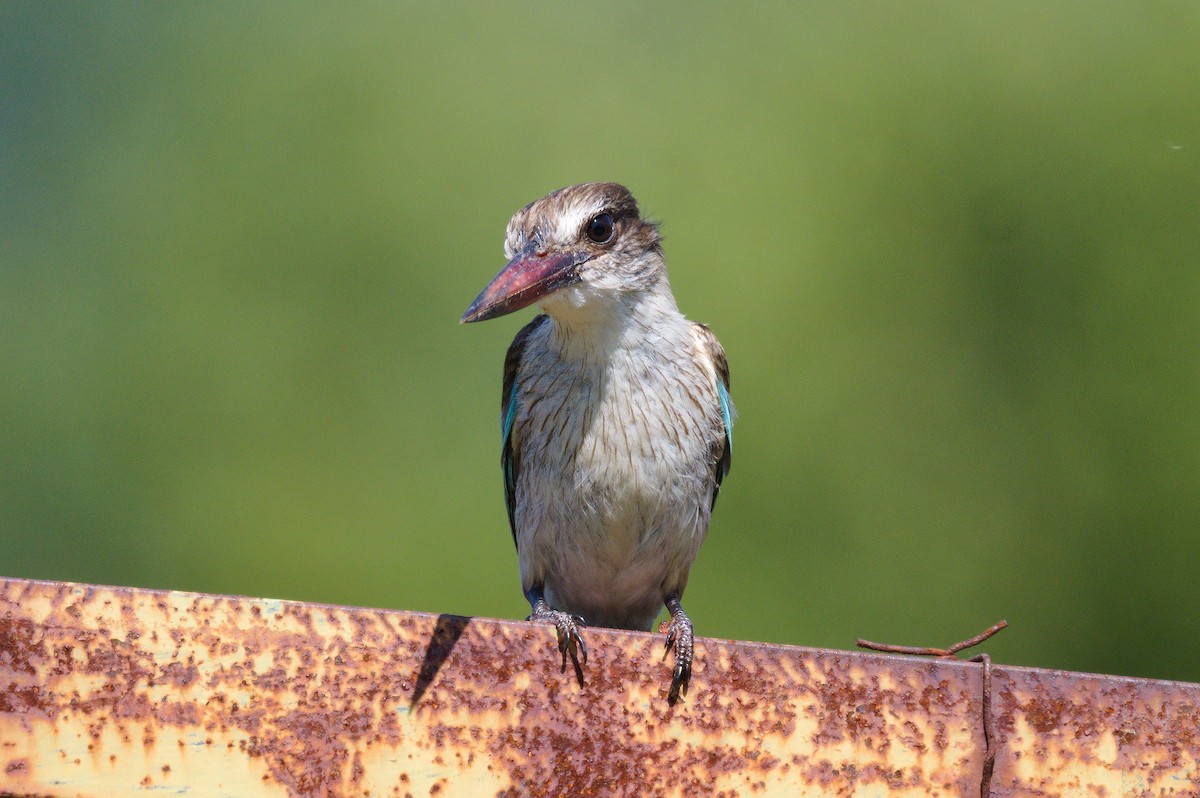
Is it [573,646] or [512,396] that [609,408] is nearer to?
[512,396]

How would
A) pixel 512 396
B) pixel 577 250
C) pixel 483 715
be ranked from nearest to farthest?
pixel 483 715 < pixel 577 250 < pixel 512 396

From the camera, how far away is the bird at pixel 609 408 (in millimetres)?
3439

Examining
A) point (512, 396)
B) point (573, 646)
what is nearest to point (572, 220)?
point (512, 396)

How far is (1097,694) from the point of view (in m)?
2.08

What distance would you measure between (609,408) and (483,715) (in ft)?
5.00

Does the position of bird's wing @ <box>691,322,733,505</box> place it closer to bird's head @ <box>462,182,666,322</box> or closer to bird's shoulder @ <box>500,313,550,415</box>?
bird's head @ <box>462,182,666,322</box>

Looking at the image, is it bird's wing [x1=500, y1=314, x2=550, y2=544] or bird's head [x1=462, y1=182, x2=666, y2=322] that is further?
bird's wing [x1=500, y1=314, x2=550, y2=544]

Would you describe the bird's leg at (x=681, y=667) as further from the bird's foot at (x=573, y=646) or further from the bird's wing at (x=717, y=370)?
the bird's wing at (x=717, y=370)

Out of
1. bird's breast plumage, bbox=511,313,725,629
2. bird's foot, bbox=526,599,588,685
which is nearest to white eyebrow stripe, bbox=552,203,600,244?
bird's breast plumage, bbox=511,313,725,629

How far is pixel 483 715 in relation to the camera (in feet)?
6.79

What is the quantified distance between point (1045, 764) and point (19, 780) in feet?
5.36

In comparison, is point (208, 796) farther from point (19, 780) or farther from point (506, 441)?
point (506, 441)

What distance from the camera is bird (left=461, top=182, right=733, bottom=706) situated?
344cm

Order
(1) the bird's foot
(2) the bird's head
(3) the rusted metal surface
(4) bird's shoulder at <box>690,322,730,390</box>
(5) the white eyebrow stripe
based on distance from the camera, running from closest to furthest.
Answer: (3) the rusted metal surface < (1) the bird's foot < (2) the bird's head < (5) the white eyebrow stripe < (4) bird's shoulder at <box>690,322,730,390</box>
